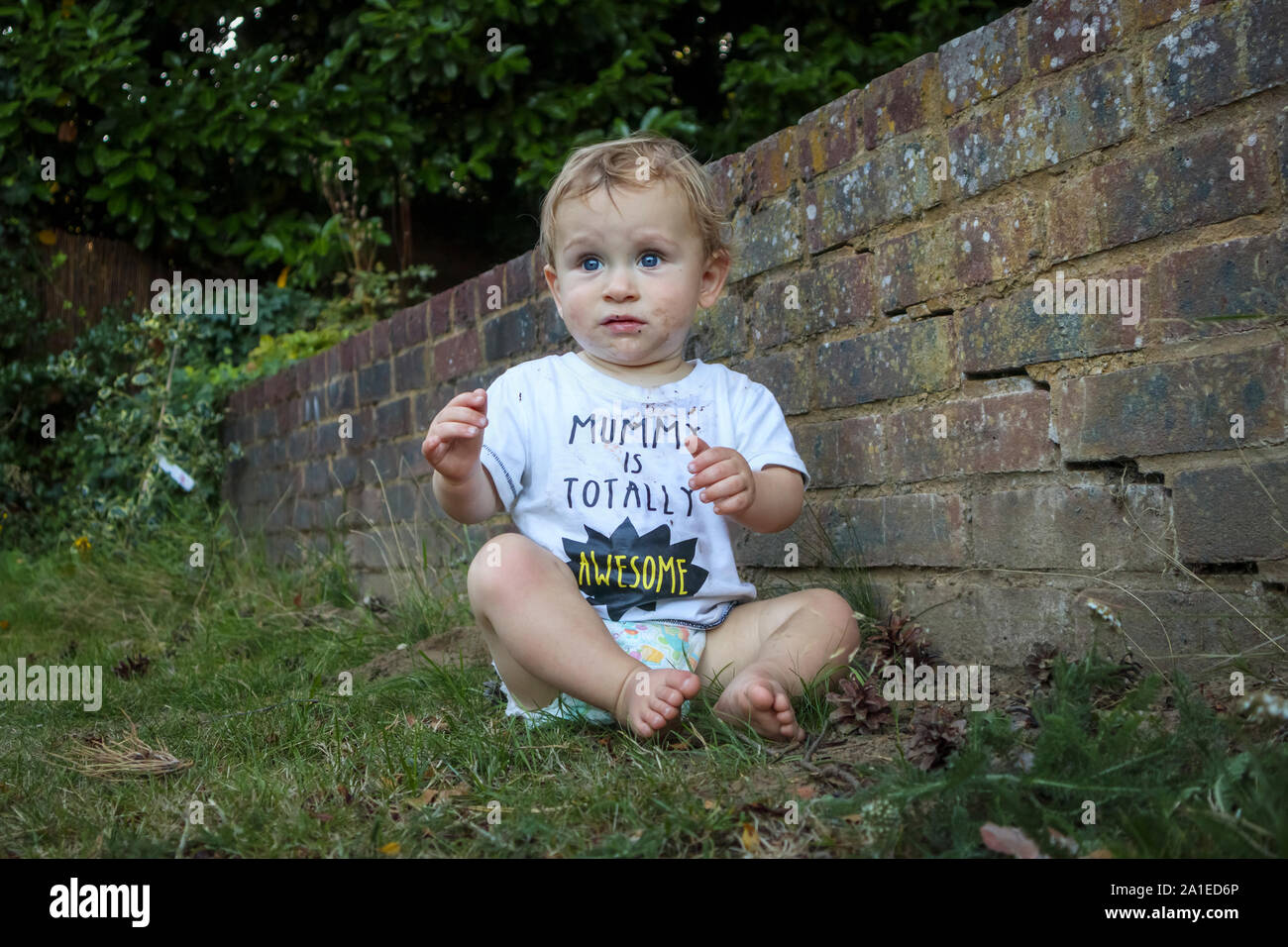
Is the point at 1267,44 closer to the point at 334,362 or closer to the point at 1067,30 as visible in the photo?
the point at 1067,30

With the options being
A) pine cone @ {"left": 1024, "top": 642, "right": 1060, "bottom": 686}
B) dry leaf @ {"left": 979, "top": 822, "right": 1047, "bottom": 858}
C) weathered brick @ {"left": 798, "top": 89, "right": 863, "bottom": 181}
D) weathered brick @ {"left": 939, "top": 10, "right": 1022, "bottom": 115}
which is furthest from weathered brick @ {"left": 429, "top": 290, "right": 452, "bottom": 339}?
dry leaf @ {"left": 979, "top": 822, "right": 1047, "bottom": 858}

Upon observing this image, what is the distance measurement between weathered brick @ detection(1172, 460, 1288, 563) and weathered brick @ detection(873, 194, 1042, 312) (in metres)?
0.50

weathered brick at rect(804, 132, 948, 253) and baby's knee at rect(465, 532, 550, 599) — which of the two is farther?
weathered brick at rect(804, 132, 948, 253)

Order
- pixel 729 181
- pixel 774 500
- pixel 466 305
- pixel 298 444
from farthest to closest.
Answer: pixel 298 444
pixel 466 305
pixel 729 181
pixel 774 500

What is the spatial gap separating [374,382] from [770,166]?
2356 mm

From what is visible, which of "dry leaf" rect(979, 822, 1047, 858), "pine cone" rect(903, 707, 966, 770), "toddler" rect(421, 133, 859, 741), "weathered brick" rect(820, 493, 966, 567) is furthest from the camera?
"weathered brick" rect(820, 493, 966, 567)

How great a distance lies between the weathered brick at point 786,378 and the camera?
8.55ft

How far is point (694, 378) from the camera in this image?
2.26m

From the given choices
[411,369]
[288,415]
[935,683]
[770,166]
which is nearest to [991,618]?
[935,683]

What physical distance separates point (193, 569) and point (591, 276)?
319cm

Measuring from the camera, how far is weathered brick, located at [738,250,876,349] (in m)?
2.42
